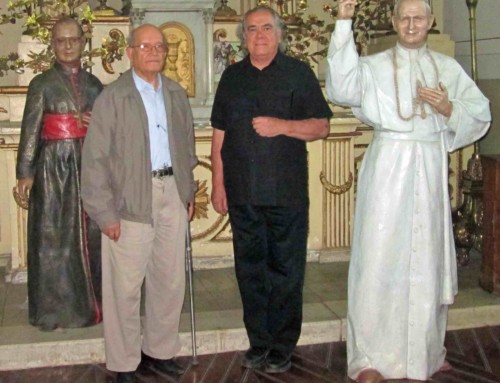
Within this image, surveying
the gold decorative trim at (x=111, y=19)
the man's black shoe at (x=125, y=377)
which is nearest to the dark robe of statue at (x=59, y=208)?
the man's black shoe at (x=125, y=377)

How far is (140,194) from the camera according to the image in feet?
12.0

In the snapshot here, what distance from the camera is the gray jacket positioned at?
363 cm

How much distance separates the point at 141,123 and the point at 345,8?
1.02 metres

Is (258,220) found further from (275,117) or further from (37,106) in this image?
(37,106)

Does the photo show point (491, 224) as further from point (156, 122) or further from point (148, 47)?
point (148, 47)

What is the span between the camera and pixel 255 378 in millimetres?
4008

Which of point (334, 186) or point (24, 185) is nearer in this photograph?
point (24, 185)

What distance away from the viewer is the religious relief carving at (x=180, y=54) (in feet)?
18.4

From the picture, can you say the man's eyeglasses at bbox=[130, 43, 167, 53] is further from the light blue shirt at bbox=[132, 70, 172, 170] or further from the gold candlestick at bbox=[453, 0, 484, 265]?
the gold candlestick at bbox=[453, 0, 484, 265]

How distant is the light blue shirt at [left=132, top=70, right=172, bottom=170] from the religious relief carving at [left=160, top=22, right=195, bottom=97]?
188 cm

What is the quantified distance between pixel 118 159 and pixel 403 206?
4.33 feet

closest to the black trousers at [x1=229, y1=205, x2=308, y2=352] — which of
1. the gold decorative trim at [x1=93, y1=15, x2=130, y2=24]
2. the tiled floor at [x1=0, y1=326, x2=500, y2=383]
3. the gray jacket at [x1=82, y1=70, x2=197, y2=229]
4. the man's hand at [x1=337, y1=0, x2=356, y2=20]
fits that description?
the tiled floor at [x1=0, y1=326, x2=500, y2=383]

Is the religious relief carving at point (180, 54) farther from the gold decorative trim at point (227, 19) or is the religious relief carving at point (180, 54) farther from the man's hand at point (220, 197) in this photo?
the man's hand at point (220, 197)

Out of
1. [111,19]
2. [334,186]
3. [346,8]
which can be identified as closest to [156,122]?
[346,8]
